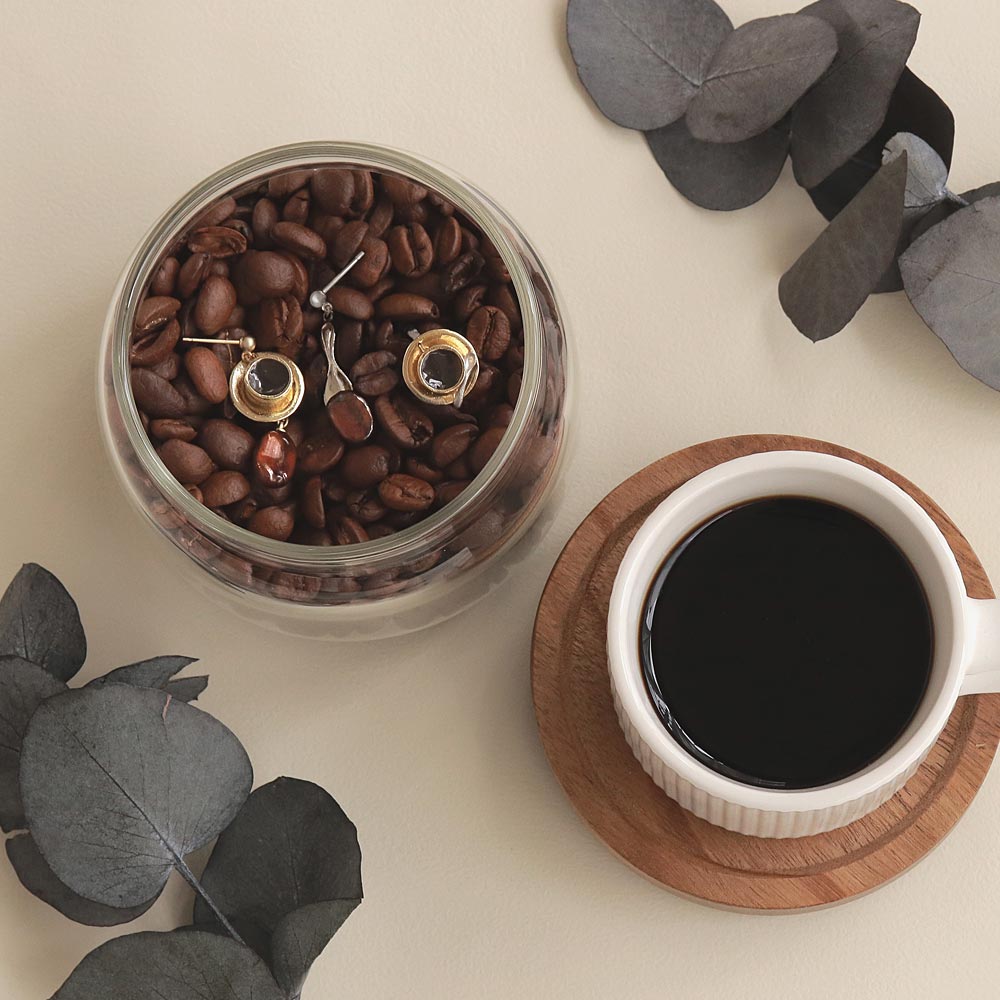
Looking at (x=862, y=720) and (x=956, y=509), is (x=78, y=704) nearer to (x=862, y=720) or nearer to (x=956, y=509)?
(x=862, y=720)

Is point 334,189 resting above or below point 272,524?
above

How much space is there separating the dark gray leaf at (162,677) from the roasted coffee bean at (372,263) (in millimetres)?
189

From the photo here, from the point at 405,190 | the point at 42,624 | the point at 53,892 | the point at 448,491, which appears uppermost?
the point at 405,190

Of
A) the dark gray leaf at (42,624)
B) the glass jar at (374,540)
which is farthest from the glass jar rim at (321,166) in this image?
the dark gray leaf at (42,624)

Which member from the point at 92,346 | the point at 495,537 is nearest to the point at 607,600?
the point at 495,537

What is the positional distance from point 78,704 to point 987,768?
0.40 meters

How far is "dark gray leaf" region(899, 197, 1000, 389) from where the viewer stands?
62cm

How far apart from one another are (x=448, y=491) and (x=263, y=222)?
0.15 m

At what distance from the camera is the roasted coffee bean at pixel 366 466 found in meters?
0.52

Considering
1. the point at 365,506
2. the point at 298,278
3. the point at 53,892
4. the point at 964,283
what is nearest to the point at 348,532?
the point at 365,506

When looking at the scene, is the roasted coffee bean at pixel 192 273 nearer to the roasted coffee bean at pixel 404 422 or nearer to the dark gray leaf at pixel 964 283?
the roasted coffee bean at pixel 404 422

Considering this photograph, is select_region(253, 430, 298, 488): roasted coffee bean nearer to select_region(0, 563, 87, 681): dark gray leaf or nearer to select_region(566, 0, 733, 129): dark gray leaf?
select_region(0, 563, 87, 681): dark gray leaf

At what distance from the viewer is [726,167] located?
653mm

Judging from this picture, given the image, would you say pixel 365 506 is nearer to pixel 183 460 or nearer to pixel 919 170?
pixel 183 460
